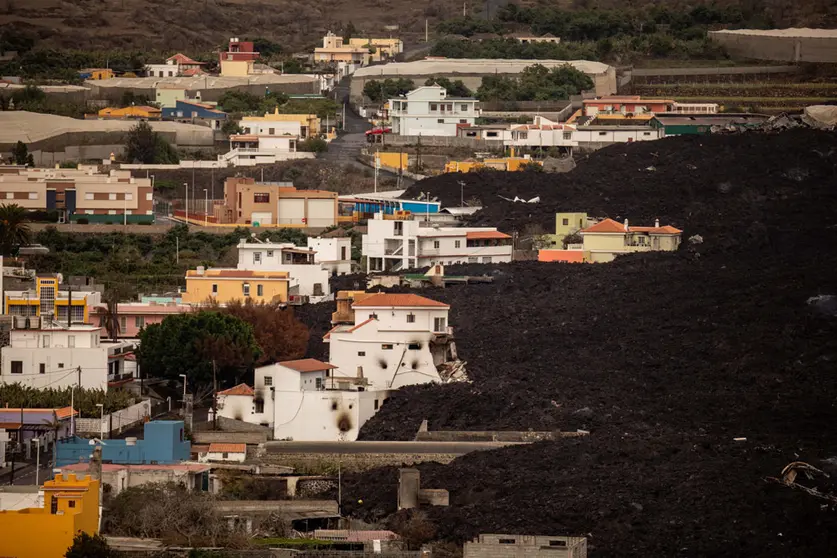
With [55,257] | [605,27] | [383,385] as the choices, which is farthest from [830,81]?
[383,385]

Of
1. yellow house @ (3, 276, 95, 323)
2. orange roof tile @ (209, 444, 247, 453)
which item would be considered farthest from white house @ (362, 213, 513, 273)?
orange roof tile @ (209, 444, 247, 453)

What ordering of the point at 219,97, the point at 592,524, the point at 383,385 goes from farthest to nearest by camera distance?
the point at 219,97, the point at 383,385, the point at 592,524

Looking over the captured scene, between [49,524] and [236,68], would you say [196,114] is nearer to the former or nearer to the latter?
[236,68]

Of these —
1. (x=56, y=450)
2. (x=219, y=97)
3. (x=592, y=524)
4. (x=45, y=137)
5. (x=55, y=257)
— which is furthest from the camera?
(x=219, y=97)

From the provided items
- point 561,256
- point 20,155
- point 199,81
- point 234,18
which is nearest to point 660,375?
point 561,256

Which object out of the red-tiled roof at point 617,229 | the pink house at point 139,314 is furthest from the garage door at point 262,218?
the pink house at point 139,314

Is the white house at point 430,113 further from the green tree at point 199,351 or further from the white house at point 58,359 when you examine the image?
the white house at point 58,359

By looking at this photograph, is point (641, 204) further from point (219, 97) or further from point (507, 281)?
point (219, 97)
